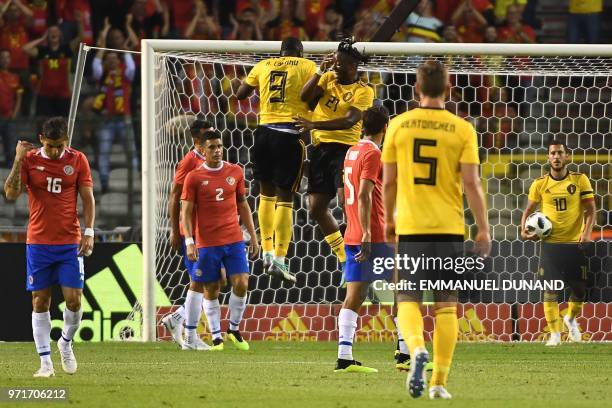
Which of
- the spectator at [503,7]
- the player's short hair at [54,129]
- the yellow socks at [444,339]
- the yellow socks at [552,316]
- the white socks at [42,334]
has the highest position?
the spectator at [503,7]

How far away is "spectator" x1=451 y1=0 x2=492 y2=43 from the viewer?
2066cm

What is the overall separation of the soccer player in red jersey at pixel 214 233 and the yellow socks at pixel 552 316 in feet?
11.2

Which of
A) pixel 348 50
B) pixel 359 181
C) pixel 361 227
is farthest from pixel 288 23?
pixel 361 227

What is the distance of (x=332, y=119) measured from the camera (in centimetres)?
1245

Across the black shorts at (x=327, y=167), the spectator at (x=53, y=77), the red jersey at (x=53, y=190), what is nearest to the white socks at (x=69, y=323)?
the red jersey at (x=53, y=190)

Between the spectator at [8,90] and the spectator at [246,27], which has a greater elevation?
the spectator at [246,27]

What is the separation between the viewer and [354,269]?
1042 cm

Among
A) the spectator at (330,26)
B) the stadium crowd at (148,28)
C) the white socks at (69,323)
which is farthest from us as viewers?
the spectator at (330,26)

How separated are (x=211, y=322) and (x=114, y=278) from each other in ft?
6.49

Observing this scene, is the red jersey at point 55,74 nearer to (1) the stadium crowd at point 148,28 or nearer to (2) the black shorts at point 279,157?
(1) the stadium crowd at point 148,28

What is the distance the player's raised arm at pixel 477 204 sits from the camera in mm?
8023

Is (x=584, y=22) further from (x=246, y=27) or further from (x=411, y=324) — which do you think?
(x=411, y=324)

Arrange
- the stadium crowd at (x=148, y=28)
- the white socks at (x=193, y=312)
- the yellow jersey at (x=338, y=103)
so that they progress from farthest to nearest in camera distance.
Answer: the stadium crowd at (x=148, y=28) < the white socks at (x=193, y=312) < the yellow jersey at (x=338, y=103)

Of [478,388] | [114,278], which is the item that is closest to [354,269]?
[478,388]
